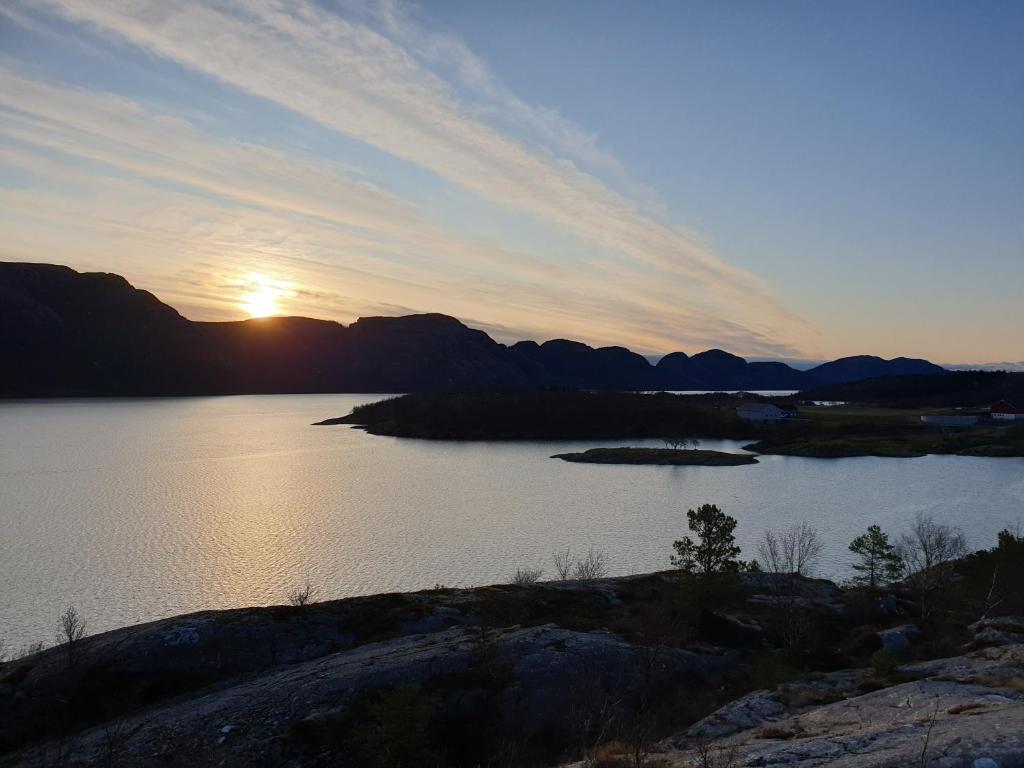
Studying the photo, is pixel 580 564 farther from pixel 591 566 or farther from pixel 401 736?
pixel 401 736

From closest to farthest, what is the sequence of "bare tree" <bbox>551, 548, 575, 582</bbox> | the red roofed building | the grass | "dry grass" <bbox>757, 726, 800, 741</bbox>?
"dry grass" <bbox>757, 726, 800, 741</bbox>, "bare tree" <bbox>551, 548, 575, 582</bbox>, the grass, the red roofed building

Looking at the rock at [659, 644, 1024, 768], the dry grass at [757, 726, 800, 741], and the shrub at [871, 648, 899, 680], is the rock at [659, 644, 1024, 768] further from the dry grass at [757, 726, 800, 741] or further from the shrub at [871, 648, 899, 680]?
the shrub at [871, 648, 899, 680]

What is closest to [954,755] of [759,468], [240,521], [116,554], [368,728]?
[368,728]

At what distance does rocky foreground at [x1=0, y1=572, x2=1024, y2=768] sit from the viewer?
65.1ft

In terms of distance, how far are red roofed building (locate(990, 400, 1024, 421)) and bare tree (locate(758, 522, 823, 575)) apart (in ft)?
517

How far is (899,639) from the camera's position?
32.2m

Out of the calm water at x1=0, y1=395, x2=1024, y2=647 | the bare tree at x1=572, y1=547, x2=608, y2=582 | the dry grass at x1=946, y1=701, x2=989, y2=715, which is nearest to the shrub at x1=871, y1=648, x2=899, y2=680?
the dry grass at x1=946, y1=701, x2=989, y2=715

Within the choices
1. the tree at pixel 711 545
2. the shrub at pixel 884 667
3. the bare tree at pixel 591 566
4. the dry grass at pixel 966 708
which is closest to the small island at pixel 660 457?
the bare tree at pixel 591 566

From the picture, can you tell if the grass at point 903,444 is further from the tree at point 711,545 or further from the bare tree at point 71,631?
the bare tree at point 71,631

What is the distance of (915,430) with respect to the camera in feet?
577

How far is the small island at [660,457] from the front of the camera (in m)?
139

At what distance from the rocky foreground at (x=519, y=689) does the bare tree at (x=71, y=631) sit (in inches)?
22.2

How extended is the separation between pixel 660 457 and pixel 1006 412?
411ft

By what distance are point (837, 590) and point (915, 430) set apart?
506 ft
